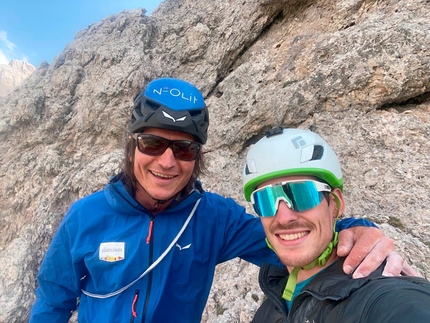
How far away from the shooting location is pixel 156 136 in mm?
3074

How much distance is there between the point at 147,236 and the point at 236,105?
289 inches

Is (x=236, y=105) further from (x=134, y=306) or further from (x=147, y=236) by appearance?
(x=134, y=306)

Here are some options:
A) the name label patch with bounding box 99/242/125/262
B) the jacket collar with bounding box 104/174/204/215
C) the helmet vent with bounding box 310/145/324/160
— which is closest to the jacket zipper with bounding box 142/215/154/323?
the jacket collar with bounding box 104/174/204/215

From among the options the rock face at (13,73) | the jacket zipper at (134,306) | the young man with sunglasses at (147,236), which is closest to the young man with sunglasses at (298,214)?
the young man with sunglasses at (147,236)

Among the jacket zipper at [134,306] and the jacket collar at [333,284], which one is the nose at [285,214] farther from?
the jacket zipper at [134,306]

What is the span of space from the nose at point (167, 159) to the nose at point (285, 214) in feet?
3.97

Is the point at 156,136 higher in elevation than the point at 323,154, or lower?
higher

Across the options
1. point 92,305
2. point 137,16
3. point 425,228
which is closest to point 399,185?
point 425,228

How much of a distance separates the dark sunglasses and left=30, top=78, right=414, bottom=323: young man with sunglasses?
0.04 feet

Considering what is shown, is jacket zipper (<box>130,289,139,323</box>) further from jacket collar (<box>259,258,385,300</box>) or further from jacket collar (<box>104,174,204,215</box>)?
jacket collar (<box>259,258,385,300</box>)

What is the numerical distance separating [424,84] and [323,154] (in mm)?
6192

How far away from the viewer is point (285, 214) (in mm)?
2717

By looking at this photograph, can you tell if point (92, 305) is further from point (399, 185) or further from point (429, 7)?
point (429, 7)

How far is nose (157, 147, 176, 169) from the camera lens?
3.02 metres
